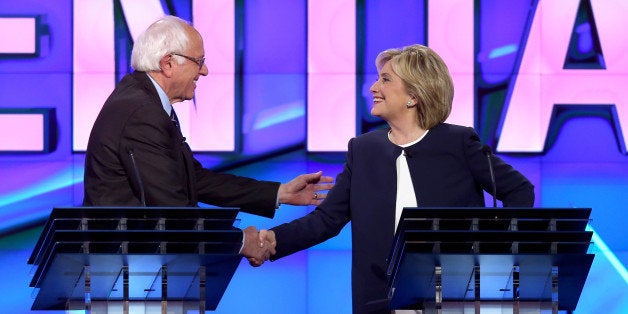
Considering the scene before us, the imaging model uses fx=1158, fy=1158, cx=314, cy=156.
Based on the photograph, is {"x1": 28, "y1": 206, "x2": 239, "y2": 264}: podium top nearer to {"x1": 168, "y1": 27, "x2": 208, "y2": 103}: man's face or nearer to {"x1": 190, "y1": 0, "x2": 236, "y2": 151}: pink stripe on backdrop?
{"x1": 168, "y1": 27, "x2": 208, "y2": 103}: man's face

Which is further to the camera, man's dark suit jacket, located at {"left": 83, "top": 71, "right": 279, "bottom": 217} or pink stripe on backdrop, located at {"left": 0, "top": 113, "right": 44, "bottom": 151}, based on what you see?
pink stripe on backdrop, located at {"left": 0, "top": 113, "right": 44, "bottom": 151}

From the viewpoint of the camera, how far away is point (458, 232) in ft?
9.64

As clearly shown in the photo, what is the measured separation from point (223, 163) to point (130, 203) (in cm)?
222

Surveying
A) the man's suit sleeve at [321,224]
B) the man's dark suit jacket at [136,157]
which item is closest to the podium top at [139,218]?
the man's dark suit jacket at [136,157]

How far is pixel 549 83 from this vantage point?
238 inches

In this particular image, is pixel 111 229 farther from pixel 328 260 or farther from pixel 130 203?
pixel 328 260

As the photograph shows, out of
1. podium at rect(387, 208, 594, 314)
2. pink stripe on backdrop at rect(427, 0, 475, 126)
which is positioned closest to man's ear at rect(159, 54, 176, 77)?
podium at rect(387, 208, 594, 314)

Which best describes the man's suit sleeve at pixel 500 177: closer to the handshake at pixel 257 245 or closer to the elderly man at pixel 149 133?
the handshake at pixel 257 245

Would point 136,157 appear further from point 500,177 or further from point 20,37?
point 20,37

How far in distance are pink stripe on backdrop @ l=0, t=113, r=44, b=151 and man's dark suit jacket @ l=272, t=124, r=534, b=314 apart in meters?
2.55

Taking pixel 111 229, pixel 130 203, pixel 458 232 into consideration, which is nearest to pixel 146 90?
pixel 130 203

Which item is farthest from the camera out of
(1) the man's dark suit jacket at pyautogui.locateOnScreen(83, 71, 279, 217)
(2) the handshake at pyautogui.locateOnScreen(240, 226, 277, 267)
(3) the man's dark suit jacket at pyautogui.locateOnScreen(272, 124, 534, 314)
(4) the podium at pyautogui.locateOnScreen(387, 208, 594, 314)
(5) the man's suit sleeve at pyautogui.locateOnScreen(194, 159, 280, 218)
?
(5) the man's suit sleeve at pyautogui.locateOnScreen(194, 159, 280, 218)

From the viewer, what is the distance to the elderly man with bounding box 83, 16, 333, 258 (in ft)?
12.2

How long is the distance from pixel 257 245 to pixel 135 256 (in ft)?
3.56
